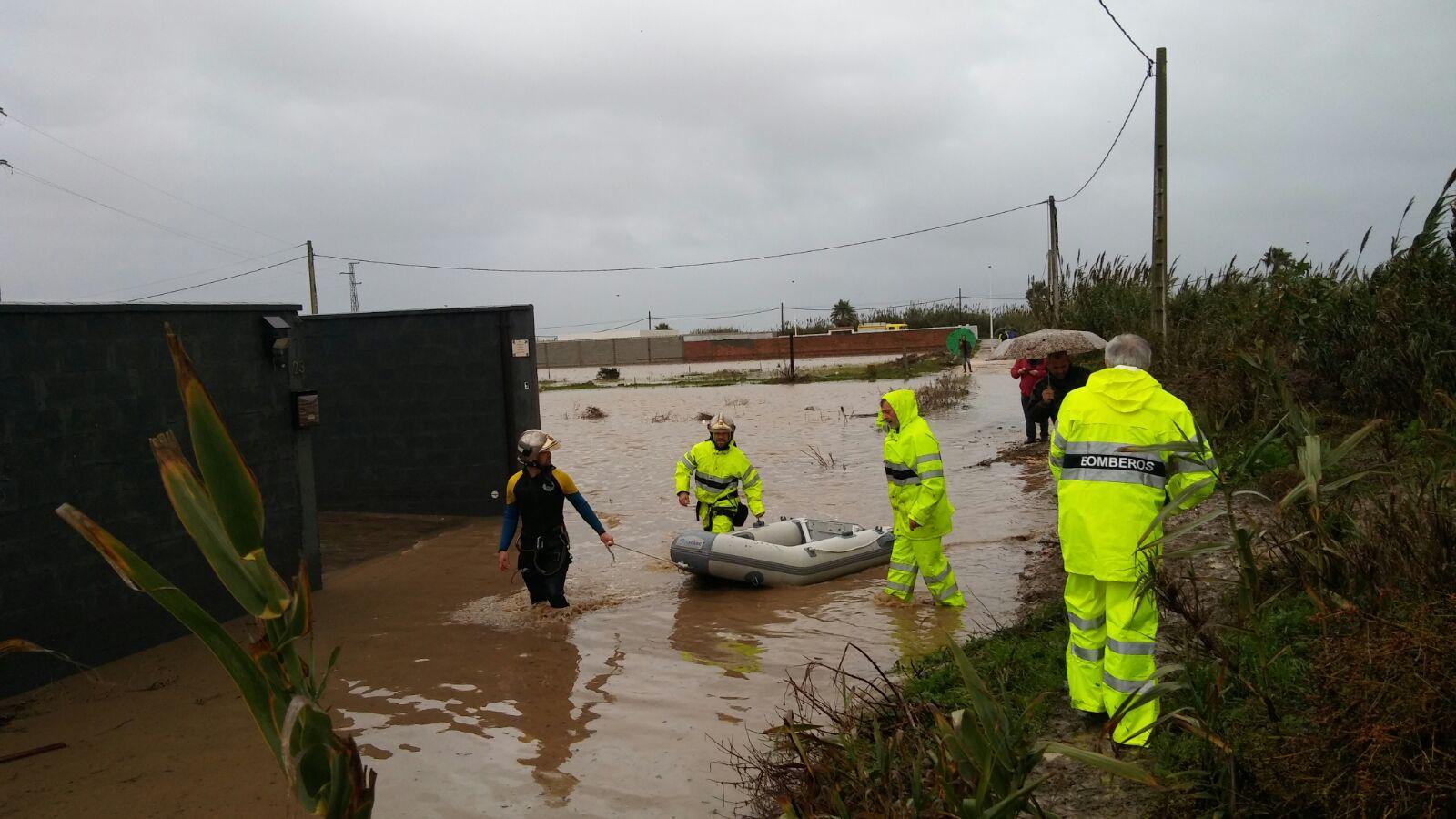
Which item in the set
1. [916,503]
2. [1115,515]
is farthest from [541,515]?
[1115,515]

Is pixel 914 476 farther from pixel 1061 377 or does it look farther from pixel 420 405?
pixel 420 405

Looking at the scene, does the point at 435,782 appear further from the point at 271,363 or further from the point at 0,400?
the point at 271,363

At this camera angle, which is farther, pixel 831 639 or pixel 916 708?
pixel 831 639

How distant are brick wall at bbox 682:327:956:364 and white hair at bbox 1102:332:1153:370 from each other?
4584 cm

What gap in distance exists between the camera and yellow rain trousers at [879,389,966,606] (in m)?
7.64

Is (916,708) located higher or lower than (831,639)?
higher

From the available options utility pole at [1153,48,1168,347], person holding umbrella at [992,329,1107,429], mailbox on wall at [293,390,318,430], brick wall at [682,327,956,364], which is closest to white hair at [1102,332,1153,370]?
person holding umbrella at [992,329,1107,429]

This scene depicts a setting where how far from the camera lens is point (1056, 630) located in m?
6.11

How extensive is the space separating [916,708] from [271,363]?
6658 mm

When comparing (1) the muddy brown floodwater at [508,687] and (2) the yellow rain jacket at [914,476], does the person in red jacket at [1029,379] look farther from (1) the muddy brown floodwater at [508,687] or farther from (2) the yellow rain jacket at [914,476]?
(2) the yellow rain jacket at [914,476]

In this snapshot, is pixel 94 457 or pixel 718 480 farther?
pixel 718 480

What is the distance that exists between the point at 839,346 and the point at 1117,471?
1899 inches

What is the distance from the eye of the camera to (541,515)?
770cm

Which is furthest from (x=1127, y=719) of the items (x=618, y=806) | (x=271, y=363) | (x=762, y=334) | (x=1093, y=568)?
(x=762, y=334)
